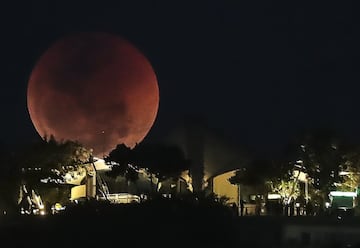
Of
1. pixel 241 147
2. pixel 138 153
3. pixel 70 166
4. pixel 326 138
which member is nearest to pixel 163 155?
pixel 138 153

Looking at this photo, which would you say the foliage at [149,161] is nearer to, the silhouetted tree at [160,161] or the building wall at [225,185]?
the silhouetted tree at [160,161]

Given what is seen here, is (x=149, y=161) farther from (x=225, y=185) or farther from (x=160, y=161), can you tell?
(x=225, y=185)

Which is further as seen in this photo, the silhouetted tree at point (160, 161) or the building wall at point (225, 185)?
the building wall at point (225, 185)

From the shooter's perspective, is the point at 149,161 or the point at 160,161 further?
the point at 160,161

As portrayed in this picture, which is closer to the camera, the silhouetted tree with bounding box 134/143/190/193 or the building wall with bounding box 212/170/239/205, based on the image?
the silhouetted tree with bounding box 134/143/190/193

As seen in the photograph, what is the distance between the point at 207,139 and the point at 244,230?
54868mm

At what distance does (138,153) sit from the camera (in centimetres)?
7731

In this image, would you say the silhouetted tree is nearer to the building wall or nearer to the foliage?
the foliage

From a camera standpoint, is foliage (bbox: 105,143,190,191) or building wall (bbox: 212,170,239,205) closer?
foliage (bbox: 105,143,190,191)

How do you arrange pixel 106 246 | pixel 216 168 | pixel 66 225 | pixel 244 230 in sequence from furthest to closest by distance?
1. pixel 216 168
2. pixel 244 230
3. pixel 66 225
4. pixel 106 246

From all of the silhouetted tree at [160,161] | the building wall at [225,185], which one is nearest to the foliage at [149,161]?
the silhouetted tree at [160,161]

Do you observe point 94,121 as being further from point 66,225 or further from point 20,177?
point 66,225

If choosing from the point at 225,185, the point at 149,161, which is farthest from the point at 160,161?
the point at 225,185

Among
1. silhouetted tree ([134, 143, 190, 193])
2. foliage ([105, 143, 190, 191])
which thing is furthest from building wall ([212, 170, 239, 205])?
silhouetted tree ([134, 143, 190, 193])
